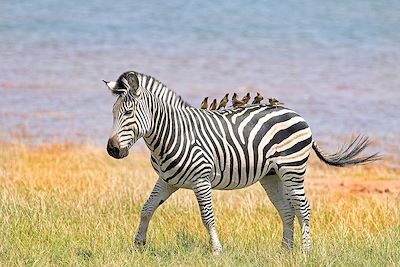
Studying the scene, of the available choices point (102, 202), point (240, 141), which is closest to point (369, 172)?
point (102, 202)

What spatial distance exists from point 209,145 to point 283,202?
3.18ft

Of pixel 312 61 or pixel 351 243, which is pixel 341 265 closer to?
pixel 351 243

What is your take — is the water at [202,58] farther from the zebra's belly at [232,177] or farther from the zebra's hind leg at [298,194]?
the zebra's belly at [232,177]

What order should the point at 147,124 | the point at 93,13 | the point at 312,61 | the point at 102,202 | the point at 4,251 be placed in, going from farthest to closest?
1. the point at 93,13
2. the point at 312,61
3. the point at 102,202
4. the point at 4,251
5. the point at 147,124

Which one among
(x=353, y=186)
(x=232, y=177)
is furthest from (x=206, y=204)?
(x=353, y=186)

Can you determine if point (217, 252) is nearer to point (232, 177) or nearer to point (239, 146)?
point (232, 177)

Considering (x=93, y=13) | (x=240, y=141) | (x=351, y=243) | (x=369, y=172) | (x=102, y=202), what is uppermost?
(x=240, y=141)

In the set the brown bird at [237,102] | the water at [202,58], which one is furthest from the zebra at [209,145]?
the water at [202,58]

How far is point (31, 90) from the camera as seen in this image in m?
20.9

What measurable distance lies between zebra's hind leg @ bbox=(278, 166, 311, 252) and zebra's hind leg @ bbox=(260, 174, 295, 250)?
8 cm

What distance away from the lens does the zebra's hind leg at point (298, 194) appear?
819cm

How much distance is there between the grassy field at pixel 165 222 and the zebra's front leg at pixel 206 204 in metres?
0.10

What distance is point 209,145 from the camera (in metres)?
7.88

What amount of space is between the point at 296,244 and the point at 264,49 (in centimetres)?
1873
